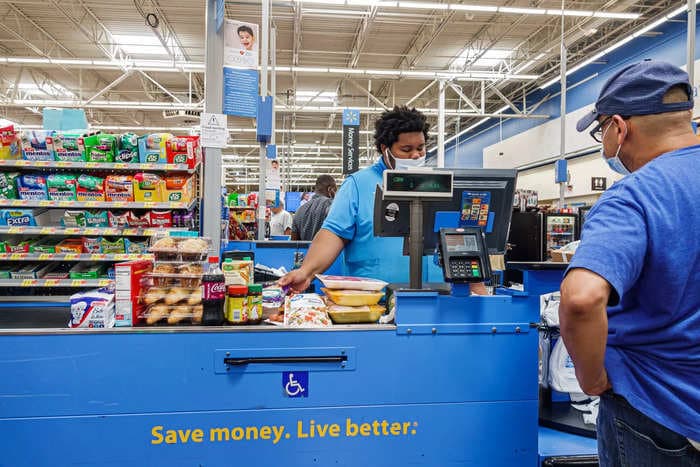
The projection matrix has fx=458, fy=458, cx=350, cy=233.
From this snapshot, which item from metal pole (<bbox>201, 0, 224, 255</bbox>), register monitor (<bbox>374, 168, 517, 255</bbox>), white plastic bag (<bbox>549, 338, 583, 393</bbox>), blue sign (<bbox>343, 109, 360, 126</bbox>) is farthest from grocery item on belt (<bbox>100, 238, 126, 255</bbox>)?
blue sign (<bbox>343, 109, 360, 126</bbox>)

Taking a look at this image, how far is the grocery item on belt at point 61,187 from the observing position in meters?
4.47

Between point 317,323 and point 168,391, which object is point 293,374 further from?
point 168,391

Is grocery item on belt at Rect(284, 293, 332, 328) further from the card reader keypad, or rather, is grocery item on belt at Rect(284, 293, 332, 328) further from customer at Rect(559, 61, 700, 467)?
customer at Rect(559, 61, 700, 467)

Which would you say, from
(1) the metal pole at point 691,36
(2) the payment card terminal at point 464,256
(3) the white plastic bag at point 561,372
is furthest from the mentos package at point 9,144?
(1) the metal pole at point 691,36

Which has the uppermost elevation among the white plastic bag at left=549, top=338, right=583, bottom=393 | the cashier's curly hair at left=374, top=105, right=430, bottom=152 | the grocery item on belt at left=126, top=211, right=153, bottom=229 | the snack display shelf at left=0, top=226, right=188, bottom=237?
the cashier's curly hair at left=374, top=105, right=430, bottom=152

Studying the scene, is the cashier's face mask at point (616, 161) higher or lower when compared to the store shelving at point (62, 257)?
higher

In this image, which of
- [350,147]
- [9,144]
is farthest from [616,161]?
[350,147]

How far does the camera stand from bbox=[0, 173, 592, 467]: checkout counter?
149 cm

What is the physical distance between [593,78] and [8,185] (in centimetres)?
1269

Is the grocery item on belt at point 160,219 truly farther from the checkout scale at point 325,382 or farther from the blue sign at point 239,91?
the checkout scale at point 325,382

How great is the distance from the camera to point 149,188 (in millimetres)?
4504

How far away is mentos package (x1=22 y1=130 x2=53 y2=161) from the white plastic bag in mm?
4659

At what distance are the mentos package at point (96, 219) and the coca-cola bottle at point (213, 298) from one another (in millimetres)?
3567

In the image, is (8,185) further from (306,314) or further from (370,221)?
(306,314)
